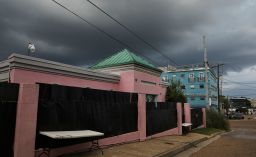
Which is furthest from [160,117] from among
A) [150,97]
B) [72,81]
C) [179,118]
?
[150,97]

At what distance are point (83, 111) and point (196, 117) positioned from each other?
1722 centimetres

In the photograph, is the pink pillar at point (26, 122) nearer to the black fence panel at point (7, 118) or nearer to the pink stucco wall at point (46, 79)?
the black fence panel at point (7, 118)

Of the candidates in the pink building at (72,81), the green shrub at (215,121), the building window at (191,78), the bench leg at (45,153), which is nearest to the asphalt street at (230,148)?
the pink building at (72,81)

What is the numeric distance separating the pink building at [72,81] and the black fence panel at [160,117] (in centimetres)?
47

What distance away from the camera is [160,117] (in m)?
16.9

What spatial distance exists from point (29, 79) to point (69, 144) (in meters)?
5.11

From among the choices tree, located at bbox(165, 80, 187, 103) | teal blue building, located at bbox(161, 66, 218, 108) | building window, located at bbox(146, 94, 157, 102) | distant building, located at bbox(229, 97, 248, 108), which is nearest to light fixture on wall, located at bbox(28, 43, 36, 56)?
building window, located at bbox(146, 94, 157, 102)

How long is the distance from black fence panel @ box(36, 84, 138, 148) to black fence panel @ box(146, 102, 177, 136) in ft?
5.24

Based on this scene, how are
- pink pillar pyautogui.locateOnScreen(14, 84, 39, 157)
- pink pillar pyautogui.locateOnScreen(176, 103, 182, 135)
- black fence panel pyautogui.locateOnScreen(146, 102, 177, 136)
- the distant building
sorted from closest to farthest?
pink pillar pyautogui.locateOnScreen(14, 84, 39, 157), black fence panel pyautogui.locateOnScreen(146, 102, 177, 136), pink pillar pyautogui.locateOnScreen(176, 103, 182, 135), the distant building

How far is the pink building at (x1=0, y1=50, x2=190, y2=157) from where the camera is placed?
7730mm

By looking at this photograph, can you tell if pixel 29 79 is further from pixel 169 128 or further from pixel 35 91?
pixel 169 128

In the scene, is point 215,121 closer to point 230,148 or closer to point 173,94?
point 173,94

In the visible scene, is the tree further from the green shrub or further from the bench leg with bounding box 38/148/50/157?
the bench leg with bounding box 38/148/50/157

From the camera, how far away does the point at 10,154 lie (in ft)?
24.3
